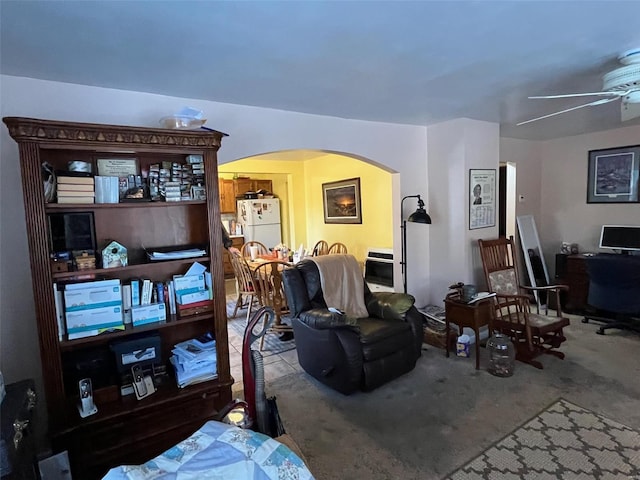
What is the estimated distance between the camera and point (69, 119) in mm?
2215

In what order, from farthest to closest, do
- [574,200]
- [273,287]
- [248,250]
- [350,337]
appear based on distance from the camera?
[248,250] → [574,200] → [273,287] → [350,337]

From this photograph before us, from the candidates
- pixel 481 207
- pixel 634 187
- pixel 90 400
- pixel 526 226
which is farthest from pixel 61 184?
pixel 634 187

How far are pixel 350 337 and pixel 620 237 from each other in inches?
148

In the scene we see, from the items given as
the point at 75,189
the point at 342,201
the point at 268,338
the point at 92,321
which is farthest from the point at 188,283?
the point at 342,201

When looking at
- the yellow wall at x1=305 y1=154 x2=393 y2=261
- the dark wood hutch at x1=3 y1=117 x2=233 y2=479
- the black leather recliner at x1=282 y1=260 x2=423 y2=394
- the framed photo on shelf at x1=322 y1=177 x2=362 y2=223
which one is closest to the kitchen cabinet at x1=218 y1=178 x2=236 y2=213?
the yellow wall at x1=305 y1=154 x2=393 y2=261

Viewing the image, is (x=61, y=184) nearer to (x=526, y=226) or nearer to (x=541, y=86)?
(x=541, y=86)

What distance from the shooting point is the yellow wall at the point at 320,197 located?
523cm

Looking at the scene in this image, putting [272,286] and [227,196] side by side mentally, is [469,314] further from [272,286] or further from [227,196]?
[227,196]

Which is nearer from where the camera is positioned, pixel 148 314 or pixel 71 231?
pixel 71 231

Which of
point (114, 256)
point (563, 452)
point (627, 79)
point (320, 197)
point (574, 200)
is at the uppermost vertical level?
point (627, 79)

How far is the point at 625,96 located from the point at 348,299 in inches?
96.8

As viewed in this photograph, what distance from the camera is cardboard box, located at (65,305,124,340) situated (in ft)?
6.21

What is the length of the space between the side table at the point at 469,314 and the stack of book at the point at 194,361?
7.07 ft

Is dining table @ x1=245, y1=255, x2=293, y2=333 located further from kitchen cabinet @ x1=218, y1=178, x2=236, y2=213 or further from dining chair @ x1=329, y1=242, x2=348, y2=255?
kitchen cabinet @ x1=218, y1=178, x2=236, y2=213
